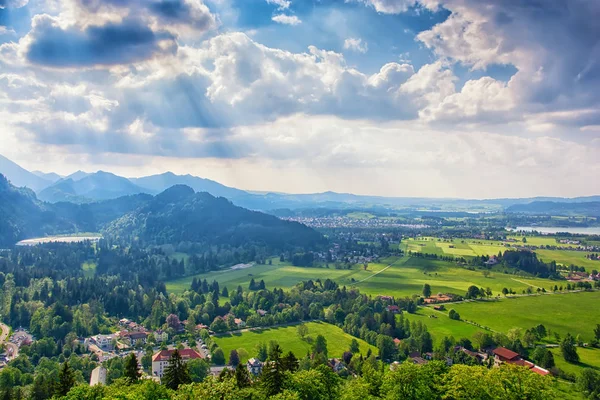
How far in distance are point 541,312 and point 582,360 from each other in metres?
23.5

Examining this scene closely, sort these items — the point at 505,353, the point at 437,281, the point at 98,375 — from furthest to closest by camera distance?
the point at 437,281, the point at 505,353, the point at 98,375

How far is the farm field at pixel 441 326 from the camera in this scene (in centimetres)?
6969

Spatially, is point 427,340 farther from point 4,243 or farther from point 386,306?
point 4,243

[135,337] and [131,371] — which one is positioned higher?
[131,371]

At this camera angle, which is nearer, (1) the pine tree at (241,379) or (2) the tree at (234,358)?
(1) the pine tree at (241,379)

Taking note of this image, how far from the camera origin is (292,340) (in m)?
68.7

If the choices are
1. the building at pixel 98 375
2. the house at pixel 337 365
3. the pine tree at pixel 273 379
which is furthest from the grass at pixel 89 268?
the pine tree at pixel 273 379

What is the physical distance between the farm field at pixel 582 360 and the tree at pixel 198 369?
45710 millimetres

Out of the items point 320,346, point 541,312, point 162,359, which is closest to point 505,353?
point 320,346

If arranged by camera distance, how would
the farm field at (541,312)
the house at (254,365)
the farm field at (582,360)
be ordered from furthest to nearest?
the farm field at (541,312) < the house at (254,365) < the farm field at (582,360)

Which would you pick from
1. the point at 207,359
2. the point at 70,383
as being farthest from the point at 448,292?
the point at 70,383

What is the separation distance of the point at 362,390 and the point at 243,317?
52889mm

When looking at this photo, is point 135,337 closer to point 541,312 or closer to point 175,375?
point 175,375

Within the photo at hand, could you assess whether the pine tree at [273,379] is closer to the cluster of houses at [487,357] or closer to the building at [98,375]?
the cluster of houses at [487,357]
